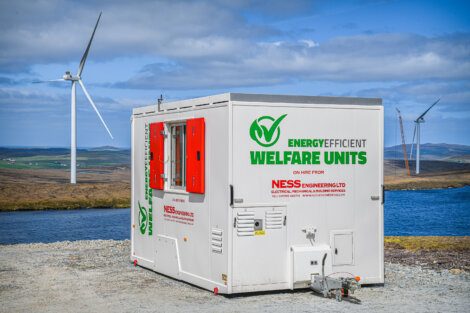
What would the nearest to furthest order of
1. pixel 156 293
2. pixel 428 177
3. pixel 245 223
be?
pixel 245 223, pixel 156 293, pixel 428 177

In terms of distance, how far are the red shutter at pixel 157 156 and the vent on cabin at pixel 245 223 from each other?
274 cm

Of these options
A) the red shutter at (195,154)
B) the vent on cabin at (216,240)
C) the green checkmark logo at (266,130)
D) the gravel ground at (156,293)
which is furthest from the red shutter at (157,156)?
the green checkmark logo at (266,130)

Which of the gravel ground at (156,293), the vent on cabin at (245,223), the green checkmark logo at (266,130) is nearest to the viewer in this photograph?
the gravel ground at (156,293)

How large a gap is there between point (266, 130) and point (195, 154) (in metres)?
1.45

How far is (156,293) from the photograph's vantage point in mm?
12180

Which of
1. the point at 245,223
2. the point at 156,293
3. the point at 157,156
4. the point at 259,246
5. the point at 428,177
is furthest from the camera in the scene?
the point at 428,177

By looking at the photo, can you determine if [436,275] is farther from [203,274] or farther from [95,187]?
[95,187]

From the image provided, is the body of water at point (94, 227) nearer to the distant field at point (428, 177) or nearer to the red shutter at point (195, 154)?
the red shutter at point (195, 154)

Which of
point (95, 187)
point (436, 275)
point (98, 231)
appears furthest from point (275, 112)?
point (95, 187)

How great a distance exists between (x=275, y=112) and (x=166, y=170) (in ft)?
9.68

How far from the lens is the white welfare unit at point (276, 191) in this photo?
38.1 feet

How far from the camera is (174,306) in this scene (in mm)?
11016

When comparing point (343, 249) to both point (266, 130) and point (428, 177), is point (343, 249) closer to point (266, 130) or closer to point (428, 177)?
point (266, 130)

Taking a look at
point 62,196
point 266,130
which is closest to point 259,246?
point 266,130
